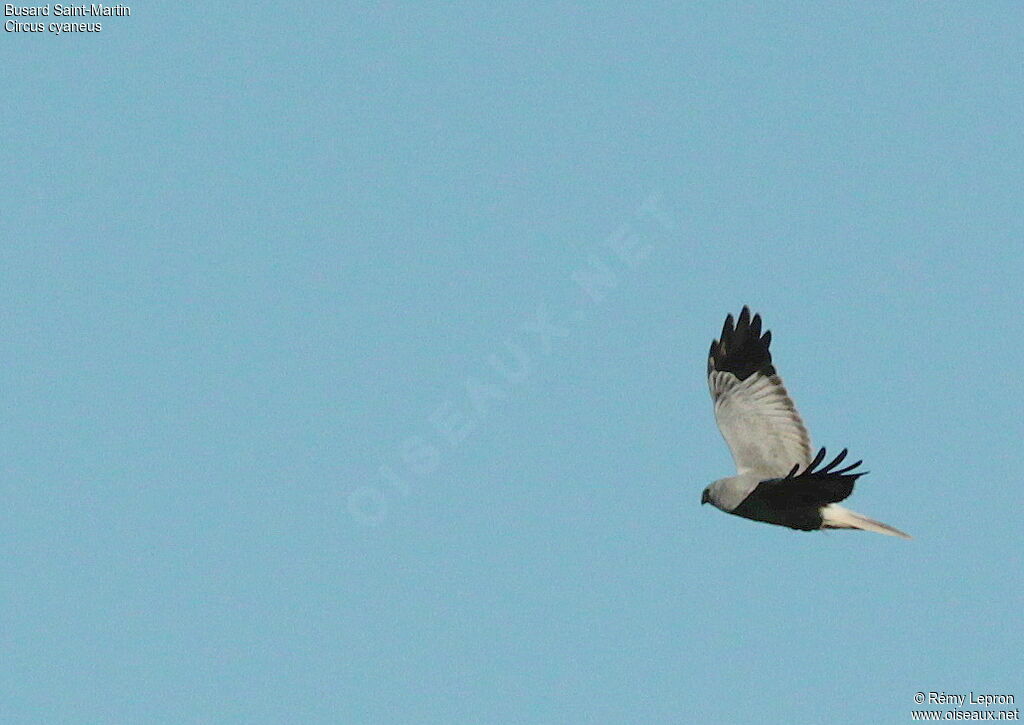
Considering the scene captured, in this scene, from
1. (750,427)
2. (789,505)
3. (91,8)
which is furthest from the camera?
(91,8)

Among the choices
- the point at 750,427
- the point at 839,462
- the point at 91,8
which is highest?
the point at 91,8

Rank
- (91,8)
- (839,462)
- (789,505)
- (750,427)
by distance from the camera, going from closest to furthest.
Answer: (839,462) → (789,505) → (750,427) → (91,8)

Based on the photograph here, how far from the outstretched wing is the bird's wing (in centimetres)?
97

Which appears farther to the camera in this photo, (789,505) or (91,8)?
(91,8)

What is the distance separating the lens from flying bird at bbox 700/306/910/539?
14312mm

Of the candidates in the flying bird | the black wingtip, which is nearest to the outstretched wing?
the flying bird

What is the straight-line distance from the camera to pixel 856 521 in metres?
14.6

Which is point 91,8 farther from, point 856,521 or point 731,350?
point 856,521

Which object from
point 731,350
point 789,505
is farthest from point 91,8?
point 789,505

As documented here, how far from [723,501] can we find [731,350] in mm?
2050

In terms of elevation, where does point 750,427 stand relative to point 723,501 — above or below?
above

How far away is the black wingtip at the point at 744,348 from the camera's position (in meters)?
16.4

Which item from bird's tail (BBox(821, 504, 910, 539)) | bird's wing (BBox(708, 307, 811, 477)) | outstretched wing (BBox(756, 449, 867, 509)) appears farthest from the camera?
bird's wing (BBox(708, 307, 811, 477))

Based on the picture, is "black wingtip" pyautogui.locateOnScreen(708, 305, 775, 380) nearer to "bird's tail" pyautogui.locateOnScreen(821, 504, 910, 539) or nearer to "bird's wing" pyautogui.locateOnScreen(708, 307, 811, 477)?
"bird's wing" pyautogui.locateOnScreen(708, 307, 811, 477)
